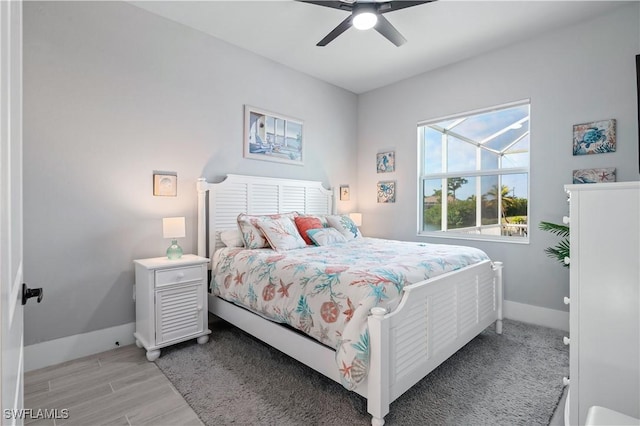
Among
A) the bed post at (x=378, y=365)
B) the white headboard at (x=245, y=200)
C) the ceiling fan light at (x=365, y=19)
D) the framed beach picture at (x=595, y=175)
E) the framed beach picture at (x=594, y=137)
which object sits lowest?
the bed post at (x=378, y=365)

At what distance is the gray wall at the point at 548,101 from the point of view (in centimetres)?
271

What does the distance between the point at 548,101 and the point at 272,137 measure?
2.96 metres

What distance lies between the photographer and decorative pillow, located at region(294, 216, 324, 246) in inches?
125

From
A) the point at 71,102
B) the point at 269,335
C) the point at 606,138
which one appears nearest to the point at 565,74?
the point at 606,138

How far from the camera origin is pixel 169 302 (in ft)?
8.04

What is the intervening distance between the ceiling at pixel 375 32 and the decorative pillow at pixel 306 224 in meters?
1.91

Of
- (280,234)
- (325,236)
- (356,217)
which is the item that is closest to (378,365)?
(280,234)

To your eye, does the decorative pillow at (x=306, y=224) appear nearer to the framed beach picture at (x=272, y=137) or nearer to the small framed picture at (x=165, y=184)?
the framed beach picture at (x=272, y=137)

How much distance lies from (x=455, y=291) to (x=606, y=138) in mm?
2097

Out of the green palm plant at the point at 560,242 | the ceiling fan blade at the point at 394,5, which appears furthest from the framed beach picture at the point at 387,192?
the ceiling fan blade at the point at 394,5

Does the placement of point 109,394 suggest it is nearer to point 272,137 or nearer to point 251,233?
point 251,233

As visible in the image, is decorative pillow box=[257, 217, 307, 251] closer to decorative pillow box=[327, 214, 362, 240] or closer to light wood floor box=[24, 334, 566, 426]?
decorative pillow box=[327, 214, 362, 240]

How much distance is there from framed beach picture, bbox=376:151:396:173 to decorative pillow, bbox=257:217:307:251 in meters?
1.97

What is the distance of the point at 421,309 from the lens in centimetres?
186
